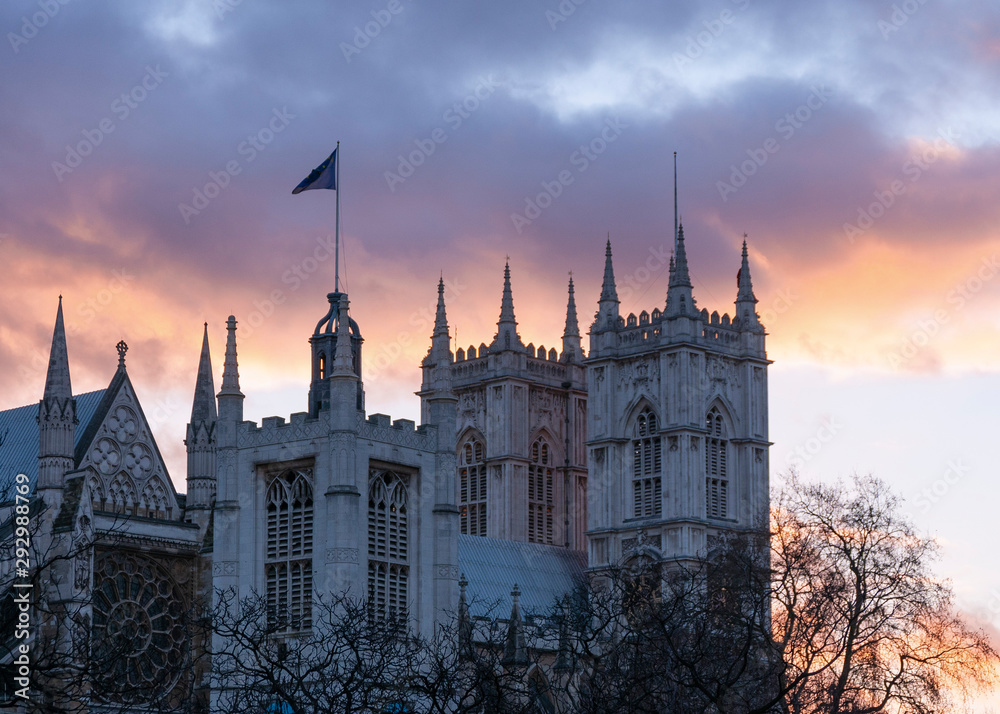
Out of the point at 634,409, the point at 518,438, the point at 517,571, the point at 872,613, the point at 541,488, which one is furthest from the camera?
the point at 541,488

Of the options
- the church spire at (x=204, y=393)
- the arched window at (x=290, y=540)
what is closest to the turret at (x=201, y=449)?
the church spire at (x=204, y=393)

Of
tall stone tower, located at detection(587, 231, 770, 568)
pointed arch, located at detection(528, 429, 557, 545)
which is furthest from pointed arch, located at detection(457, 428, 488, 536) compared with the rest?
tall stone tower, located at detection(587, 231, 770, 568)

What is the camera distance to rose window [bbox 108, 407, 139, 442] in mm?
68375

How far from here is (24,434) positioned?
68875mm

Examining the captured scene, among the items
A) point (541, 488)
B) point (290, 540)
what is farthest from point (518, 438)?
point (290, 540)

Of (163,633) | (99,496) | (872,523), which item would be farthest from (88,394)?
(872,523)

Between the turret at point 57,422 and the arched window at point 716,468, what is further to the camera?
the arched window at point 716,468

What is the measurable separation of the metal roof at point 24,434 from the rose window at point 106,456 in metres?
0.78

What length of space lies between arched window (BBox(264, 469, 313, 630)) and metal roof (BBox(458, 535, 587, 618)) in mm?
16647

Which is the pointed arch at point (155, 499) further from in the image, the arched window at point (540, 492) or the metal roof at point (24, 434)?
the arched window at point (540, 492)

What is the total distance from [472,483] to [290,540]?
107 ft

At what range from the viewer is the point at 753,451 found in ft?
283

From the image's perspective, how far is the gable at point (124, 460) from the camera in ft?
220

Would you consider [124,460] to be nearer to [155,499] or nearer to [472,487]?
[155,499]
